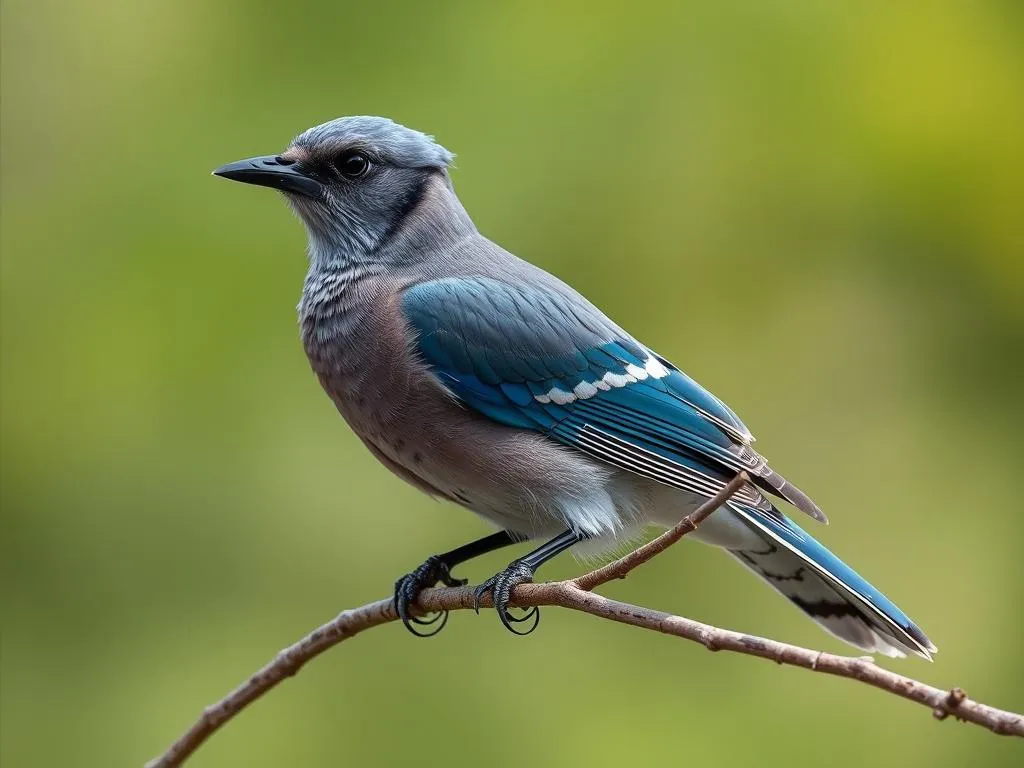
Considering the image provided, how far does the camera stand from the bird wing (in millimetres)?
3738

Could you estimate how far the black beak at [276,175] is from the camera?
3.81m

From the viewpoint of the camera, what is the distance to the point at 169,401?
5.55m

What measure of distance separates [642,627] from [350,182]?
2086 mm

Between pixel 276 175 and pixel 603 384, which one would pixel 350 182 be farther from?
pixel 603 384

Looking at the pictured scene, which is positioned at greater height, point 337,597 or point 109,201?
point 109,201

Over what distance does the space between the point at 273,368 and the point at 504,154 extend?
4.69ft

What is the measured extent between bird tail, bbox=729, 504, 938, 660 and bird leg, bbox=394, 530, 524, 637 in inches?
30.9

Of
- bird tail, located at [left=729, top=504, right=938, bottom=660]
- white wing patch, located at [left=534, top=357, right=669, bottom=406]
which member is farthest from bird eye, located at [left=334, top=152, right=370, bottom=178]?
bird tail, located at [left=729, top=504, right=938, bottom=660]

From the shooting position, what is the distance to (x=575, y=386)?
387cm

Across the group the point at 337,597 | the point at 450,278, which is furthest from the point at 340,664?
the point at 450,278

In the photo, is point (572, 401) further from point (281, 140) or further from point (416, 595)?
point (281, 140)

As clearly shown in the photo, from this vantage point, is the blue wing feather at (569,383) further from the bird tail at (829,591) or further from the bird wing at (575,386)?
the bird tail at (829,591)

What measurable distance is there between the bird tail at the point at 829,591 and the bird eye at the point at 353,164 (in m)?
1.59

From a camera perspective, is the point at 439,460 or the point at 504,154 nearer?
the point at 439,460
